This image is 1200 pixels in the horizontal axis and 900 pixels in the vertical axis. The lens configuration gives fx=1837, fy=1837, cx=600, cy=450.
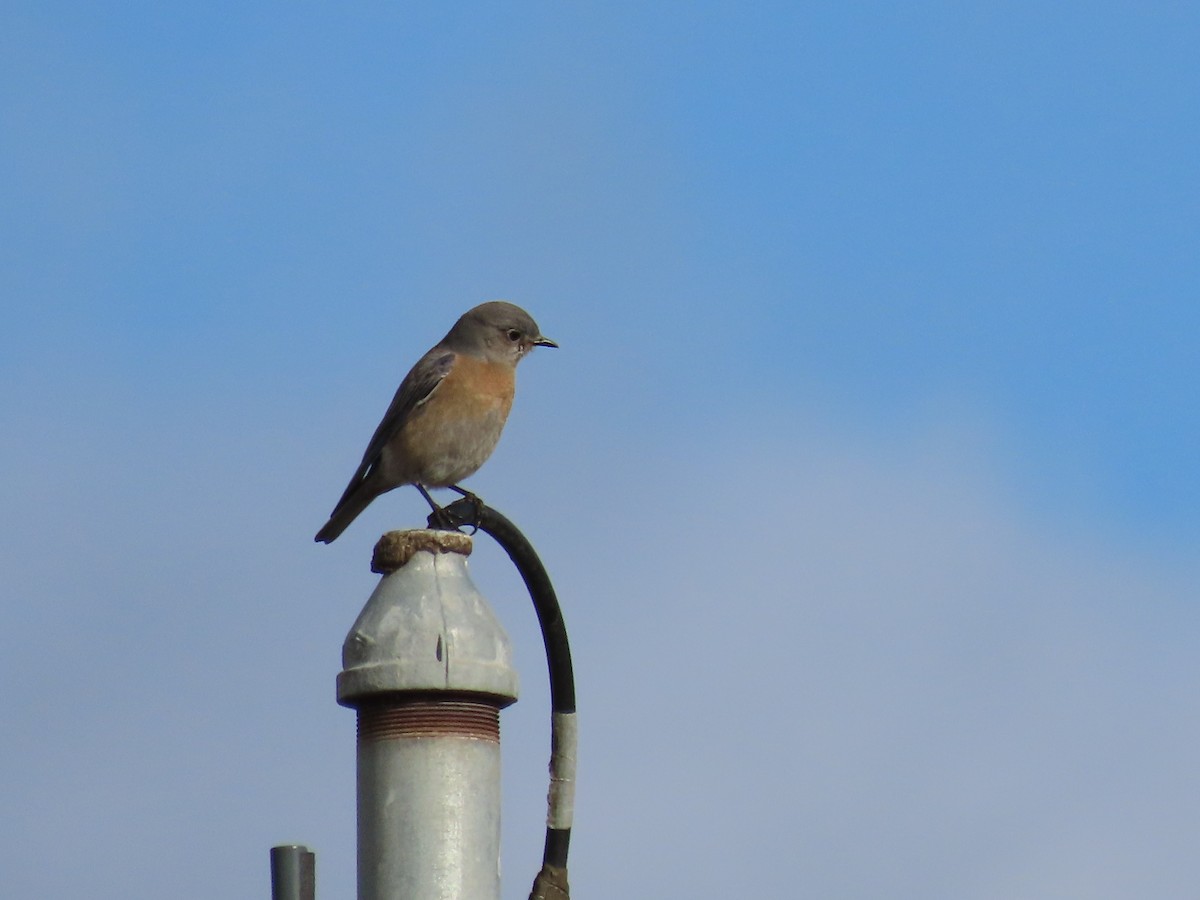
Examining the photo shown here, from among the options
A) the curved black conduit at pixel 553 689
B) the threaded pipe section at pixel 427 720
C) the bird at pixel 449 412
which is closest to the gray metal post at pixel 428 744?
the threaded pipe section at pixel 427 720

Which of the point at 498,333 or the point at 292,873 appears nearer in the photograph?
the point at 292,873

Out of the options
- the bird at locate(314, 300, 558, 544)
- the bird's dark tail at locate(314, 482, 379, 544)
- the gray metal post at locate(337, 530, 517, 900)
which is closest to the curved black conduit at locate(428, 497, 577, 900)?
the gray metal post at locate(337, 530, 517, 900)

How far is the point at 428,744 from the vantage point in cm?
381

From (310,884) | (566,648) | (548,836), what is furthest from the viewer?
(566,648)

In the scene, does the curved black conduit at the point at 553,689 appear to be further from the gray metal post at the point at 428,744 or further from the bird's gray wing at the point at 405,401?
the bird's gray wing at the point at 405,401

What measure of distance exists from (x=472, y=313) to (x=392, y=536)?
19.3 feet

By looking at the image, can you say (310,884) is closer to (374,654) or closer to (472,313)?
(374,654)

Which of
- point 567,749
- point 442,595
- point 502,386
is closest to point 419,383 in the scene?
point 502,386

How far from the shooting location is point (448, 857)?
3770mm

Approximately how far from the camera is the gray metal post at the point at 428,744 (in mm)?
3781

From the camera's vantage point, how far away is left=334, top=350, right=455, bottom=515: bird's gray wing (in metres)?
9.56

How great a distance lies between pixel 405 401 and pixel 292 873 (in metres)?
6.14

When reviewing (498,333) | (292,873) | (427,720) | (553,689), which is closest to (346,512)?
(498,333)

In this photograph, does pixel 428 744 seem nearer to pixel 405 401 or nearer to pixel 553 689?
pixel 553 689
